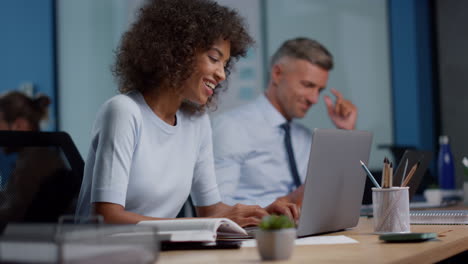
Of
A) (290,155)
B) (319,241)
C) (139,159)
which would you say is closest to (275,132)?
(290,155)

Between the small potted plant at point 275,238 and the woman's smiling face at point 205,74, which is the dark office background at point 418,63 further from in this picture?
the small potted plant at point 275,238

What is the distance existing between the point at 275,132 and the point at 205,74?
108cm

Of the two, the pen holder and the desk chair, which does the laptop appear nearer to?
the pen holder

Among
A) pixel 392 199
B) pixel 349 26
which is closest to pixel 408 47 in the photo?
pixel 349 26

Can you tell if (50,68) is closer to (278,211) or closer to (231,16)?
(231,16)

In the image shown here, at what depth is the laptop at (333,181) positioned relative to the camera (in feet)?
4.66

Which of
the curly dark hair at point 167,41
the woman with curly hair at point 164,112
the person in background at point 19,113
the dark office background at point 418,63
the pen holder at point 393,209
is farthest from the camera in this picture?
the dark office background at point 418,63

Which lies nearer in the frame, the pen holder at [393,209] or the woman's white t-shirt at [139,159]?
the pen holder at [393,209]

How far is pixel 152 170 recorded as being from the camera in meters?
1.92

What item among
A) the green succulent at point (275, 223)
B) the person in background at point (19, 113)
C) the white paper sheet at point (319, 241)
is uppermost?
the person in background at point (19, 113)

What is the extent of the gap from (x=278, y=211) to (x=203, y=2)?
0.84 metres

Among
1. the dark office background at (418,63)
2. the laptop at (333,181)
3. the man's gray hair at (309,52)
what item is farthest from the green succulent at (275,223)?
the dark office background at (418,63)

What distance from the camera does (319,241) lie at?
137 cm

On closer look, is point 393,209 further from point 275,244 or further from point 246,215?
point 275,244
